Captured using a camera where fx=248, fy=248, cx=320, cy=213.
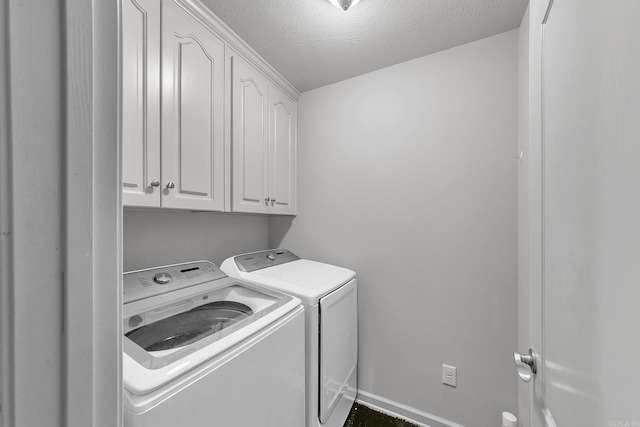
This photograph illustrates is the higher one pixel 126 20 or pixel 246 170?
pixel 126 20

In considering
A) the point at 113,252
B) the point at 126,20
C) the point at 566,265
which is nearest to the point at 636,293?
the point at 566,265

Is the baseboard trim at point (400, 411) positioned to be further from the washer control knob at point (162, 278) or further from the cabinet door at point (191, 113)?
the cabinet door at point (191, 113)

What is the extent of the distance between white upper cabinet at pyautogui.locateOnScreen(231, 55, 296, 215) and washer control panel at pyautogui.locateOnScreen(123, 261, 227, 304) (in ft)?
1.29

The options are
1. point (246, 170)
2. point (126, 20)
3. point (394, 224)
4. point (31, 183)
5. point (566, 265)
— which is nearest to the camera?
point (31, 183)

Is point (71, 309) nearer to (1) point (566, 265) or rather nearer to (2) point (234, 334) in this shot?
(2) point (234, 334)

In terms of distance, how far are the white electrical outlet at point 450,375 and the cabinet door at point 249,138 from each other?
1585mm

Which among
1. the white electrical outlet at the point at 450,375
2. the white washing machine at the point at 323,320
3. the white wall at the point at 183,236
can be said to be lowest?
the white electrical outlet at the point at 450,375

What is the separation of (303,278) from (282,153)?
3.33ft

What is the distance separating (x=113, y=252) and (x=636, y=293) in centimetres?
70

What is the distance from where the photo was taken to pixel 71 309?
0.99 feet

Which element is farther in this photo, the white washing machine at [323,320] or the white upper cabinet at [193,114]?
the white washing machine at [323,320]

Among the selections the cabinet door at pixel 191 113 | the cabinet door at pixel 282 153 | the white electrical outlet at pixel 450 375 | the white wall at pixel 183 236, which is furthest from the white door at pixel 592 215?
the white wall at pixel 183 236

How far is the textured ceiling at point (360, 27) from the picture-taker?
1.27 metres

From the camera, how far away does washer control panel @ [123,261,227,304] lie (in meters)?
1.10
